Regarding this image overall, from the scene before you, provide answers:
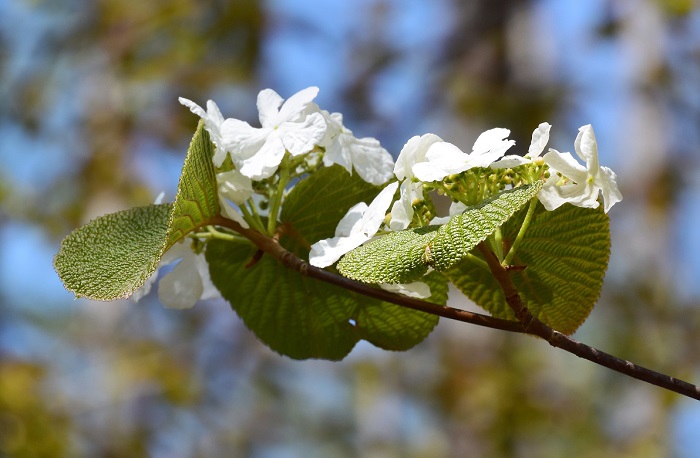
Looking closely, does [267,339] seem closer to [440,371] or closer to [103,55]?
[440,371]

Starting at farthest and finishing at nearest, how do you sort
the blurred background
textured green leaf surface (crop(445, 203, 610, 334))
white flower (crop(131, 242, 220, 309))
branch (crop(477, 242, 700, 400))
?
1. the blurred background
2. white flower (crop(131, 242, 220, 309))
3. textured green leaf surface (crop(445, 203, 610, 334))
4. branch (crop(477, 242, 700, 400))

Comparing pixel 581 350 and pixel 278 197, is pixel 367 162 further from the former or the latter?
pixel 581 350

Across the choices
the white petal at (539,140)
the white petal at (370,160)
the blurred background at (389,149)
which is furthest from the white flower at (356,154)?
the blurred background at (389,149)

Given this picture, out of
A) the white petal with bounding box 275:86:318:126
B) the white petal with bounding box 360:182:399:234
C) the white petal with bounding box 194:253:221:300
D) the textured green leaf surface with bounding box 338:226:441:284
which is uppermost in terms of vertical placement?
the white petal with bounding box 275:86:318:126

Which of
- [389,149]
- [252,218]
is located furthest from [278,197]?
[389,149]

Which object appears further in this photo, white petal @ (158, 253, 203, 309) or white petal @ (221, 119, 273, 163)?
white petal @ (158, 253, 203, 309)

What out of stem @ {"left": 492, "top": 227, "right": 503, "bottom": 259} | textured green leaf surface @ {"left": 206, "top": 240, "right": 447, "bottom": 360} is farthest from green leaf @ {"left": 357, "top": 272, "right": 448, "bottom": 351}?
stem @ {"left": 492, "top": 227, "right": 503, "bottom": 259}

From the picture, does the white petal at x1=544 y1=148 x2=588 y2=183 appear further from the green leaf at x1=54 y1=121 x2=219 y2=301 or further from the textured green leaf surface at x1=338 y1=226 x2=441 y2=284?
the green leaf at x1=54 y1=121 x2=219 y2=301
